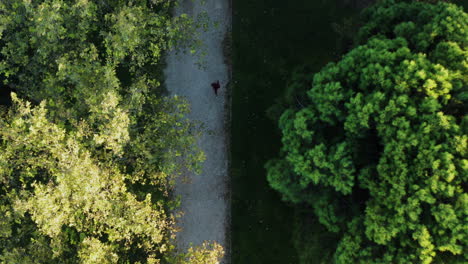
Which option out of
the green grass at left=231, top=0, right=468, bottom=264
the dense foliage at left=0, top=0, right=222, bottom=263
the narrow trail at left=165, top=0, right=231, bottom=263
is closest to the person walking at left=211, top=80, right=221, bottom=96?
the narrow trail at left=165, top=0, right=231, bottom=263

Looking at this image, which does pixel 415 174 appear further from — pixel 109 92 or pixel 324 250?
pixel 109 92

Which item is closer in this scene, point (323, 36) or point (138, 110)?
point (138, 110)

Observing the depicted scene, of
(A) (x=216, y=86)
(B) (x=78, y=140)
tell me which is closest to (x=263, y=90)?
(A) (x=216, y=86)

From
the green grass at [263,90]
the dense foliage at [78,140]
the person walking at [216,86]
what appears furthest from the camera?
the person walking at [216,86]

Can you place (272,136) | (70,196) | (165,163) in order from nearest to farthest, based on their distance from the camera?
(70,196)
(165,163)
(272,136)

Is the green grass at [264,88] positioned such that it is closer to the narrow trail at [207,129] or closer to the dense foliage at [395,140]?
the narrow trail at [207,129]

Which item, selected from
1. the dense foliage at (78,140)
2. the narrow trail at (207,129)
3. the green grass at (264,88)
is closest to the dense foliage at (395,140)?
the dense foliage at (78,140)

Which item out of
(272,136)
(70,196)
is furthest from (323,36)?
(70,196)
